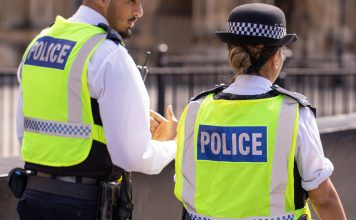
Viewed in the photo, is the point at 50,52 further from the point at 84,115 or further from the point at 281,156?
the point at 281,156

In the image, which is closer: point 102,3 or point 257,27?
point 257,27

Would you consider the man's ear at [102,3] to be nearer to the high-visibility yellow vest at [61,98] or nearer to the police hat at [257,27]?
the high-visibility yellow vest at [61,98]

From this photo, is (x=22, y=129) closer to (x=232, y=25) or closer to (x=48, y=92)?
(x=48, y=92)

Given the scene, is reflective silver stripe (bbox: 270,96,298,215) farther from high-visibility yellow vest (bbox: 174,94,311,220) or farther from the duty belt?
the duty belt

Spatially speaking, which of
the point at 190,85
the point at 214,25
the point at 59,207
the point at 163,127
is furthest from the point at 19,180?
the point at 214,25

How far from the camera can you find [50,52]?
12.0 ft

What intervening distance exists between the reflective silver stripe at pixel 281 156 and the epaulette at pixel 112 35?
75cm

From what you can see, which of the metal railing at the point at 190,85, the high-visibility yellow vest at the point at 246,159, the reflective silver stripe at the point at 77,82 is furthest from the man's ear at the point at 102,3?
the metal railing at the point at 190,85

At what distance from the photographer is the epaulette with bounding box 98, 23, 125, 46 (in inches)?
142

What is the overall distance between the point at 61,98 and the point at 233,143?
742 mm

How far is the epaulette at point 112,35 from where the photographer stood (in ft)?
11.8

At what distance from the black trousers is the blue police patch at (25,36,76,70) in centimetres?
53

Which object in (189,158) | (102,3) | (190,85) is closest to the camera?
(189,158)

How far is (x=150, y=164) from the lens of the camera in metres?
3.69
